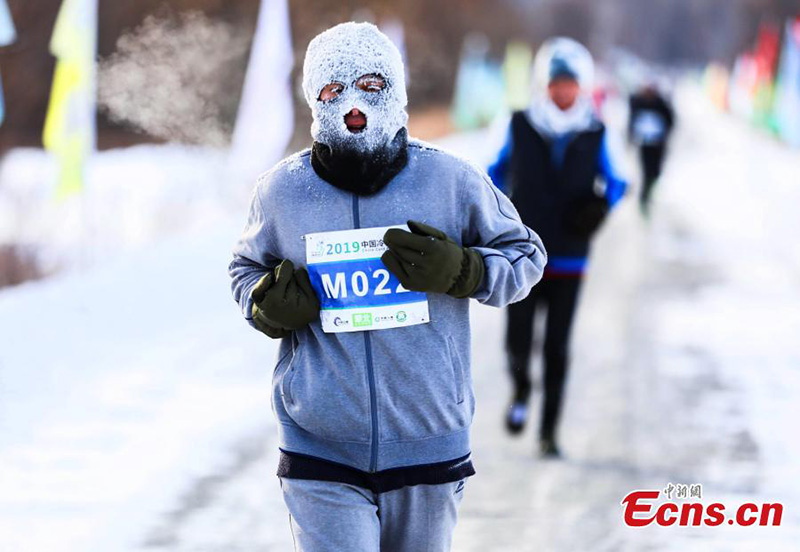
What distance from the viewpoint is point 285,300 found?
2488mm

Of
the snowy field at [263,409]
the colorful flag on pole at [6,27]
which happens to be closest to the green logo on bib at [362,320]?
the snowy field at [263,409]

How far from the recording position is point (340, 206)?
2551 mm

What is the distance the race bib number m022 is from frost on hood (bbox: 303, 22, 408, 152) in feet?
0.64

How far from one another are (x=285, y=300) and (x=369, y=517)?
1.61 ft

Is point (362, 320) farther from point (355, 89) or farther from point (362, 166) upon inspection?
point (355, 89)

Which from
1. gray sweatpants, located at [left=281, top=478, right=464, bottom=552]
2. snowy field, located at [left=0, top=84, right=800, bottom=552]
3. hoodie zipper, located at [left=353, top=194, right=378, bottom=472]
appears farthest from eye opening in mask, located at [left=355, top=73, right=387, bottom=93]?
snowy field, located at [left=0, top=84, right=800, bottom=552]

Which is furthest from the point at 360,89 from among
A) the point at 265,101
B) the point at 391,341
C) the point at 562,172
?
the point at 265,101

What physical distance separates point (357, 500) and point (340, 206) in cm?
62

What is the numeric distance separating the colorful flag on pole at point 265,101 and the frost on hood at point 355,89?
1024 cm

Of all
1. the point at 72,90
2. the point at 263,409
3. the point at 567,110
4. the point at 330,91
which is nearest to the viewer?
the point at 330,91

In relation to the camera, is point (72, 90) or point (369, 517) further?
point (72, 90)

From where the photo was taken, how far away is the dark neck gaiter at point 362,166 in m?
2.52

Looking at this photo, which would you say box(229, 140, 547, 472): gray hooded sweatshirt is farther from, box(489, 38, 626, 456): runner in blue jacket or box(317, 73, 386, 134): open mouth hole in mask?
box(489, 38, 626, 456): runner in blue jacket

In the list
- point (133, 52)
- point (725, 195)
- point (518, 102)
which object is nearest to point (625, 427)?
point (133, 52)
